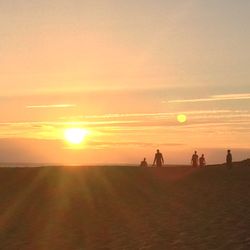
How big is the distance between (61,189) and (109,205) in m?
6.65

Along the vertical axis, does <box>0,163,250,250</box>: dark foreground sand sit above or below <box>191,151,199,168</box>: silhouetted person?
below

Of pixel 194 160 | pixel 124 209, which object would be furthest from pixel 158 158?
pixel 124 209

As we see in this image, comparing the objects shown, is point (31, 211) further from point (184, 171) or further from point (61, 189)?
point (184, 171)

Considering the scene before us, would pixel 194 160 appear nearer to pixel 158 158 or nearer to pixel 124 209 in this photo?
pixel 158 158

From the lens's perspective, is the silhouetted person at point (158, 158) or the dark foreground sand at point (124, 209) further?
the silhouetted person at point (158, 158)

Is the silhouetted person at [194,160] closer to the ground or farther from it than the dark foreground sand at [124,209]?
farther from it

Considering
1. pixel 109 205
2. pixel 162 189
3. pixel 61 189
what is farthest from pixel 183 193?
pixel 61 189

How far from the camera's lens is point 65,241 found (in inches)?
938

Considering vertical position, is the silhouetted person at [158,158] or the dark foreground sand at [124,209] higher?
the silhouetted person at [158,158]

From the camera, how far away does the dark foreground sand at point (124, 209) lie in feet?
73.6

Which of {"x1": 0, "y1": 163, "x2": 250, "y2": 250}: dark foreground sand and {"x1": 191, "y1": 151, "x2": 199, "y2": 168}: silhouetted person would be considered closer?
{"x1": 0, "y1": 163, "x2": 250, "y2": 250}: dark foreground sand

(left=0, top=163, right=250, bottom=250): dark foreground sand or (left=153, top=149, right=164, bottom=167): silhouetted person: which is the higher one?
(left=153, top=149, right=164, bottom=167): silhouetted person

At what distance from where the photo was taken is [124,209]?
2992 cm

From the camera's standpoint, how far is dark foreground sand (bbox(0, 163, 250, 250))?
22438mm
